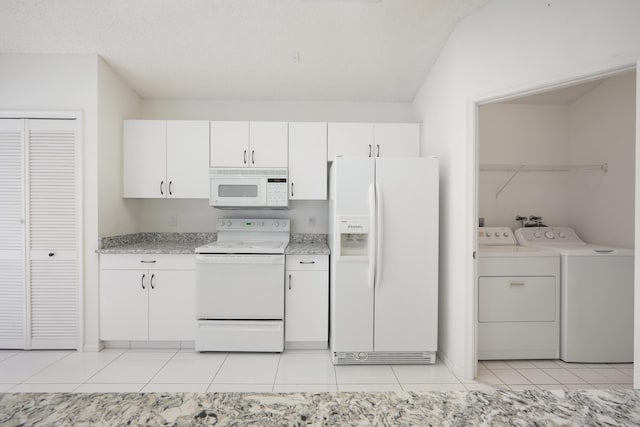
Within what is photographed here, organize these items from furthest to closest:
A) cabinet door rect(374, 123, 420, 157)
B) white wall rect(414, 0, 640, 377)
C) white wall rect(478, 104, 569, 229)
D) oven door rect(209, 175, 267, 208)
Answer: white wall rect(478, 104, 569, 229), cabinet door rect(374, 123, 420, 157), oven door rect(209, 175, 267, 208), white wall rect(414, 0, 640, 377)

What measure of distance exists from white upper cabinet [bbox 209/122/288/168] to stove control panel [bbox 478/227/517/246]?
2.11 meters

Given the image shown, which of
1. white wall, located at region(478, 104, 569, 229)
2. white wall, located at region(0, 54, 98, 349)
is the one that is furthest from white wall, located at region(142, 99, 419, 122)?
white wall, located at region(478, 104, 569, 229)

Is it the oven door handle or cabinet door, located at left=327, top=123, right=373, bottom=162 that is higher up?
cabinet door, located at left=327, top=123, right=373, bottom=162

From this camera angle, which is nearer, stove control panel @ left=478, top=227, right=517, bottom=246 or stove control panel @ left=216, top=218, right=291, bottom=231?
stove control panel @ left=478, top=227, right=517, bottom=246

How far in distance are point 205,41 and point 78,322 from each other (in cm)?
267

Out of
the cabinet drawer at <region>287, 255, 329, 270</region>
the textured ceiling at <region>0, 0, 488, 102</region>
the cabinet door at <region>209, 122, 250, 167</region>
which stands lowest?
the cabinet drawer at <region>287, 255, 329, 270</region>

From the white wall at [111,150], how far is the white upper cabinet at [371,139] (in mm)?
2079

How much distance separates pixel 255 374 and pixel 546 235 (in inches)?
122

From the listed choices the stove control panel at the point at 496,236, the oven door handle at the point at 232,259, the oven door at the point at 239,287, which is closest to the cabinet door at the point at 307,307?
the oven door at the point at 239,287

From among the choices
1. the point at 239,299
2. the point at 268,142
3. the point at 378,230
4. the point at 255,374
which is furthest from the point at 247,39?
the point at 255,374

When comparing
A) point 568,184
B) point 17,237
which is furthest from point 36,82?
point 568,184

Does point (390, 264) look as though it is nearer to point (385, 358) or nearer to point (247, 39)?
point (385, 358)

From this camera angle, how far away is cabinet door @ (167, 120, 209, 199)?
328 centimetres

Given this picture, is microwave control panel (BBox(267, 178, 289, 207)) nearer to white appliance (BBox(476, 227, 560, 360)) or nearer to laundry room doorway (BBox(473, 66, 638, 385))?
white appliance (BBox(476, 227, 560, 360))
